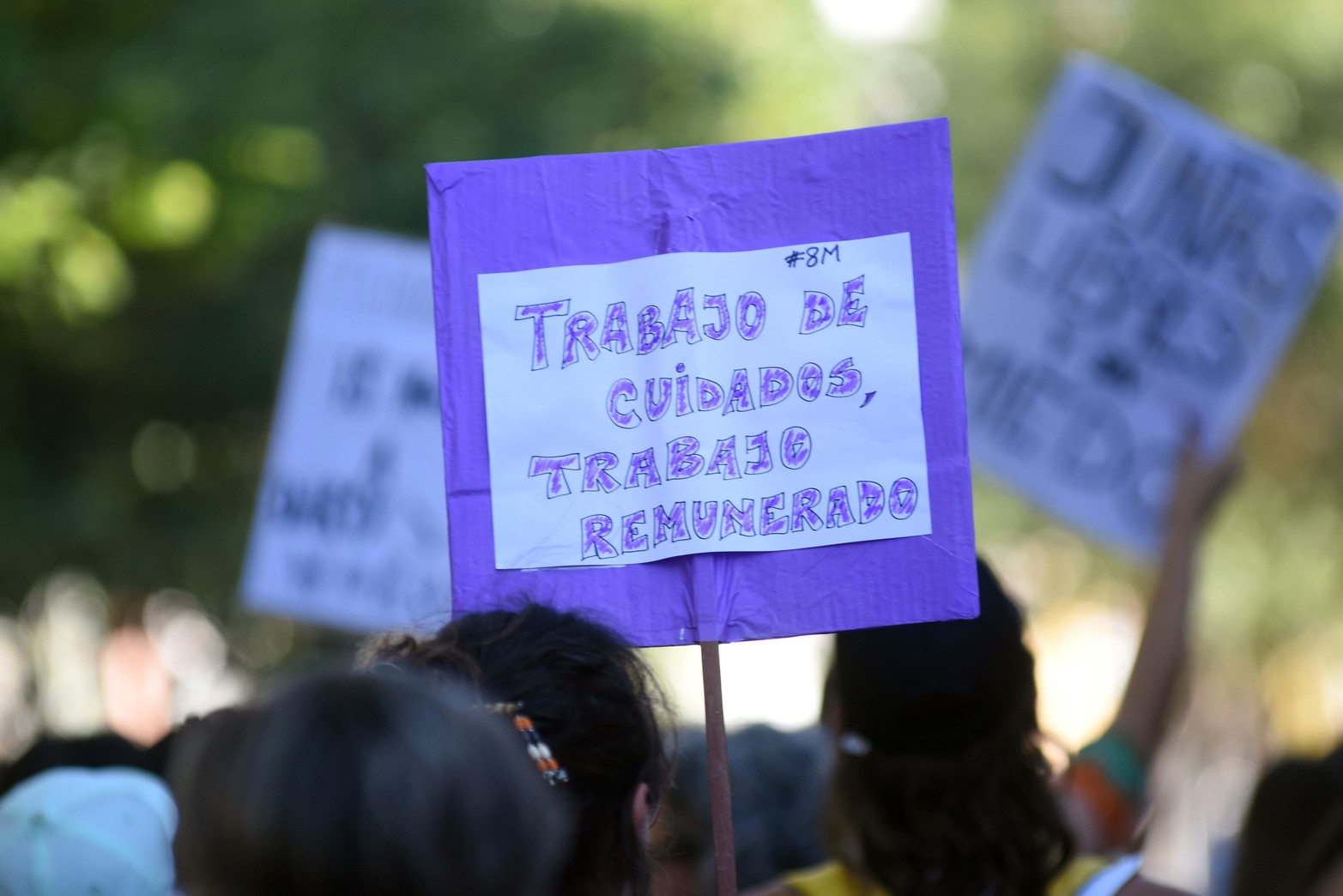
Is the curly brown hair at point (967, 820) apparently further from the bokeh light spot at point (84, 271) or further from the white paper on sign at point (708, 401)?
the bokeh light spot at point (84, 271)

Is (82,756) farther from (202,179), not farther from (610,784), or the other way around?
(202,179)

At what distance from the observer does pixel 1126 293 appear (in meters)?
3.32

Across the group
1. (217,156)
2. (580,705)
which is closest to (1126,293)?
(580,705)

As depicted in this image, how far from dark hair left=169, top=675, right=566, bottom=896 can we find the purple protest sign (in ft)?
2.11

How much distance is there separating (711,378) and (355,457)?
7.65 ft

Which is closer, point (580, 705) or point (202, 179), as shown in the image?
point (580, 705)

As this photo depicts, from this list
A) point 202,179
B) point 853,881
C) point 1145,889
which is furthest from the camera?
point 202,179

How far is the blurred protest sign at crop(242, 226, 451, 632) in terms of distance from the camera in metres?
3.83

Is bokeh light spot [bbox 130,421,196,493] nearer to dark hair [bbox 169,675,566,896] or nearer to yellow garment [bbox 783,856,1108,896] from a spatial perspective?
yellow garment [bbox 783,856,1108,896]

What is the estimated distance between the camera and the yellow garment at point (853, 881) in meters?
1.92

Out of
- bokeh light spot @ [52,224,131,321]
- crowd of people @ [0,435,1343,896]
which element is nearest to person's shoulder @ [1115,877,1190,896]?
crowd of people @ [0,435,1343,896]

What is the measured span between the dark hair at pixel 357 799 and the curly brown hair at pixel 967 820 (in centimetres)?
99

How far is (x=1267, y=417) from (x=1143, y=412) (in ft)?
31.2

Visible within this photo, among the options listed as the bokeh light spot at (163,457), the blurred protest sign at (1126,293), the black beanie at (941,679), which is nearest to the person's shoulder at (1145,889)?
the black beanie at (941,679)
